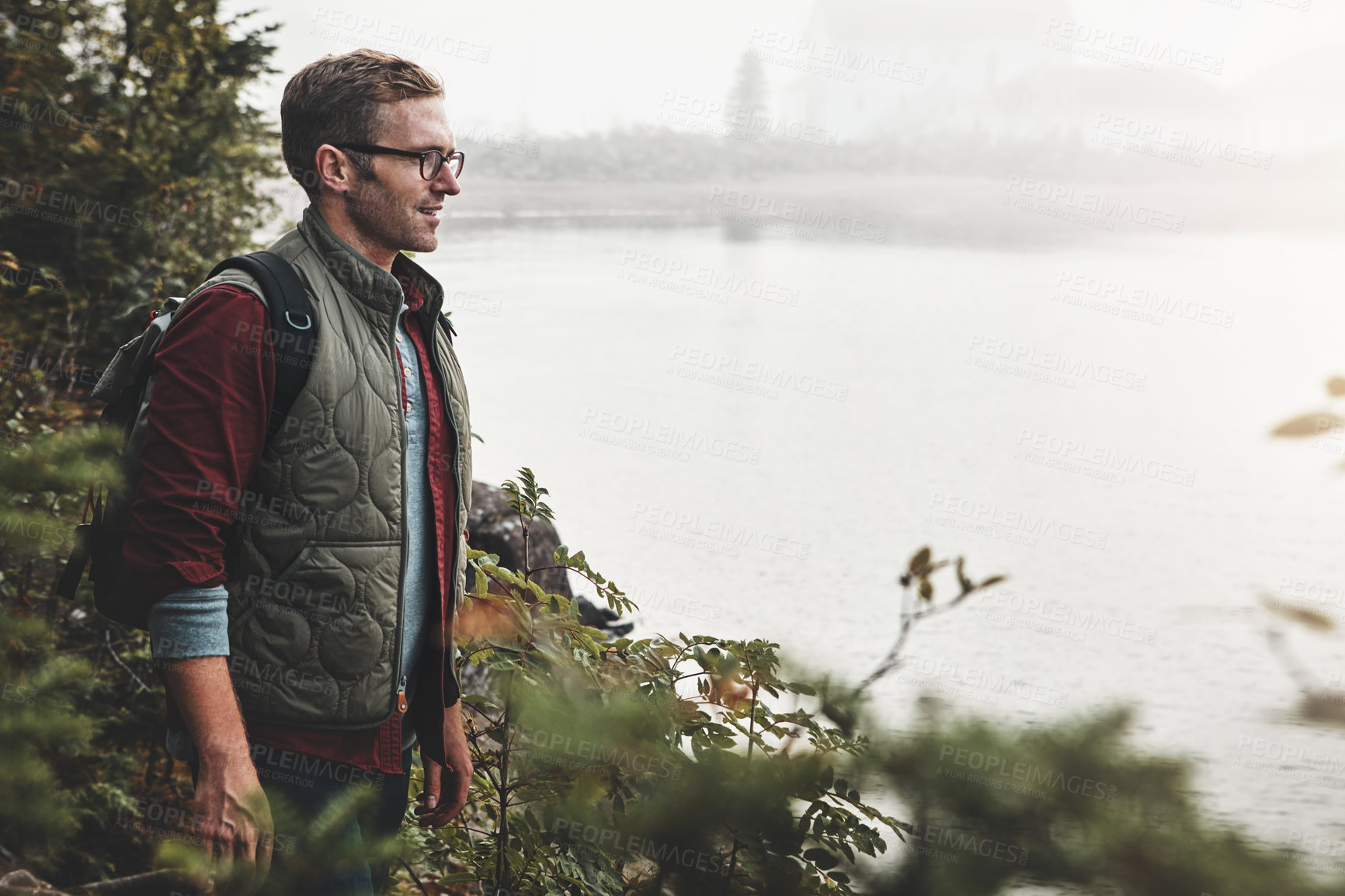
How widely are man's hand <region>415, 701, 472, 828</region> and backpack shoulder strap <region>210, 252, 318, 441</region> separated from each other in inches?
27.9

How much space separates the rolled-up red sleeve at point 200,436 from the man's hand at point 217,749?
125 millimetres

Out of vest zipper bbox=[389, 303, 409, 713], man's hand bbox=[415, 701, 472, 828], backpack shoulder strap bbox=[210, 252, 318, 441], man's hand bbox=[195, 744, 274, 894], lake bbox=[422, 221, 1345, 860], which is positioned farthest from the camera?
man's hand bbox=[415, 701, 472, 828]

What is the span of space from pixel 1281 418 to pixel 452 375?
1428 mm

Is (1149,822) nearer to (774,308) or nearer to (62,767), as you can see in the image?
(62,767)

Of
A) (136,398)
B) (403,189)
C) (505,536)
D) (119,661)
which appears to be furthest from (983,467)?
(136,398)

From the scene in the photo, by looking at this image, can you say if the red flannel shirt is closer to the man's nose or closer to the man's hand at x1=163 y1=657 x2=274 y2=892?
the man's hand at x1=163 y1=657 x2=274 y2=892

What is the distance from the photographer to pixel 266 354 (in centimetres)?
144

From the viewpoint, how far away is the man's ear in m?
1.66

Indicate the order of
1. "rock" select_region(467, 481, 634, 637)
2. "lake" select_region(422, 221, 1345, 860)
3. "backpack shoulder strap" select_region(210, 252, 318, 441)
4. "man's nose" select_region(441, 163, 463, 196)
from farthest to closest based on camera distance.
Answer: "rock" select_region(467, 481, 634, 637) < "man's nose" select_region(441, 163, 463, 196) < "backpack shoulder strap" select_region(210, 252, 318, 441) < "lake" select_region(422, 221, 1345, 860)

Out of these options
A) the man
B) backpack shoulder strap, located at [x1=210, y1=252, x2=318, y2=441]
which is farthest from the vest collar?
backpack shoulder strap, located at [x1=210, y1=252, x2=318, y2=441]

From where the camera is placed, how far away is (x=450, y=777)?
1911 millimetres

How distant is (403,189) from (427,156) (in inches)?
2.9

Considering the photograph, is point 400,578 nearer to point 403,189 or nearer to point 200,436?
point 200,436

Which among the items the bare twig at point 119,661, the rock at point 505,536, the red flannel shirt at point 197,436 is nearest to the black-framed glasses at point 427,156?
the red flannel shirt at point 197,436
